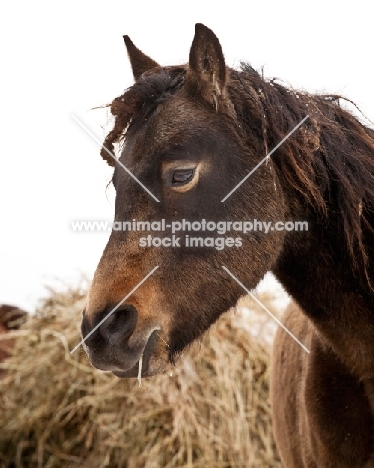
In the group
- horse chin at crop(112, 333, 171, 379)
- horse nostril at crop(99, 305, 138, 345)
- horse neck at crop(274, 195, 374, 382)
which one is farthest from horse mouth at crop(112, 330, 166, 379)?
horse neck at crop(274, 195, 374, 382)

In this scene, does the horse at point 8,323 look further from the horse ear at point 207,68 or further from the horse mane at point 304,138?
the horse ear at point 207,68

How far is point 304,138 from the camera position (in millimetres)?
2721

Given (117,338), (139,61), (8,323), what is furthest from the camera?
(8,323)

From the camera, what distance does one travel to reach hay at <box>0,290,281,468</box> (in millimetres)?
5883

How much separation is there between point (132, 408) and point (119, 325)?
395 centimetres

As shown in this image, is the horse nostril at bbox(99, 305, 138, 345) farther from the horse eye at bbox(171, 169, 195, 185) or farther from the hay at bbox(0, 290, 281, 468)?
the hay at bbox(0, 290, 281, 468)

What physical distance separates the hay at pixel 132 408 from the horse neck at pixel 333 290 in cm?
316

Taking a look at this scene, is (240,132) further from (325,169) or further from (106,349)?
(106,349)

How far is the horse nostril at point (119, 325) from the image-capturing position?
2.39m

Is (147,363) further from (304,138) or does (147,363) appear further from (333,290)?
(304,138)

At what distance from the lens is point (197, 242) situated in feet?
8.59

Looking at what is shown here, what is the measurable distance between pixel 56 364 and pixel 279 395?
3261 millimetres

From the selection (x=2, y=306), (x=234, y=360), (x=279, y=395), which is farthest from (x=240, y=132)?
(x=2, y=306)

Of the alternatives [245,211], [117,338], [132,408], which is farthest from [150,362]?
[132,408]
